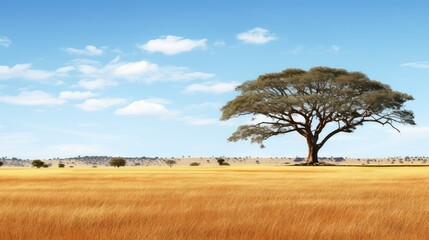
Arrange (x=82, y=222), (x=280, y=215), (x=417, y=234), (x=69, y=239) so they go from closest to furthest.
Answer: (x=69, y=239)
(x=417, y=234)
(x=82, y=222)
(x=280, y=215)

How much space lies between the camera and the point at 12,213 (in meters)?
12.2

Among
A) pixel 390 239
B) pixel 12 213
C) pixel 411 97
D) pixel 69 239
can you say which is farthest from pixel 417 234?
pixel 411 97

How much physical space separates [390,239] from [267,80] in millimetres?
59229

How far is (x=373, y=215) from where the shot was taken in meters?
11.9

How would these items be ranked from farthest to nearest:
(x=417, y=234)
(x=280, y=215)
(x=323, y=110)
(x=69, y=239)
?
1. (x=323, y=110)
2. (x=280, y=215)
3. (x=417, y=234)
4. (x=69, y=239)

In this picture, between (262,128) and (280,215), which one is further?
(262,128)

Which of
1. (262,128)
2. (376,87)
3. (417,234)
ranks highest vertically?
(376,87)

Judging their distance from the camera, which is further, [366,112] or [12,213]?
[366,112]

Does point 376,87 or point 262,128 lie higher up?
point 376,87

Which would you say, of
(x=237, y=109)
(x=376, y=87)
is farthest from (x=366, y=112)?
(x=237, y=109)

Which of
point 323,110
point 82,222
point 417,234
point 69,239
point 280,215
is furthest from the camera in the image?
point 323,110

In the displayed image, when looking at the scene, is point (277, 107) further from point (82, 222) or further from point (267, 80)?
point (82, 222)

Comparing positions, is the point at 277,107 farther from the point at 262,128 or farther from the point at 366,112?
the point at 366,112

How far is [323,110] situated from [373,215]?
53.6 m
